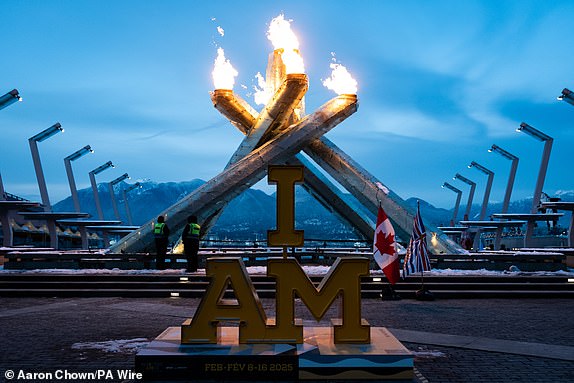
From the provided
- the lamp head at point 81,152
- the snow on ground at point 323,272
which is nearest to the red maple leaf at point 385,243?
the snow on ground at point 323,272

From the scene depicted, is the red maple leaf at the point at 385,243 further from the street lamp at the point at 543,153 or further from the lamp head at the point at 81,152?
the lamp head at the point at 81,152

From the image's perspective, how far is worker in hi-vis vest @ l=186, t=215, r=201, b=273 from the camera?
19.0 meters

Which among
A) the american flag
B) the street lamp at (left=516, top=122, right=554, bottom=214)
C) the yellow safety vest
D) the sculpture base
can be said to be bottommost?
the sculpture base

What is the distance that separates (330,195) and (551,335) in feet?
62.1

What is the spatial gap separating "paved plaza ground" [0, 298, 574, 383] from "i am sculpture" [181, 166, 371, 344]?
113cm

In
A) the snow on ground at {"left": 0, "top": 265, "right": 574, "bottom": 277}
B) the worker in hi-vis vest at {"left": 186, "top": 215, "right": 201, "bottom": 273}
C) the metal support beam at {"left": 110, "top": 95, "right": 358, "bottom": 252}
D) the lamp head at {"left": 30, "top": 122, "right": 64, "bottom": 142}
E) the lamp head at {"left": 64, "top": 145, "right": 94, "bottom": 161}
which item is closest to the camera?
the snow on ground at {"left": 0, "top": 265, "right": 574, "bottom": 277}

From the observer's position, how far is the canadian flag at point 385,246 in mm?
12703

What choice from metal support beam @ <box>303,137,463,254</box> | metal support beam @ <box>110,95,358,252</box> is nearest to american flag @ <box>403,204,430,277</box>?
metal support beam @ <box>303,137,463,254</box>

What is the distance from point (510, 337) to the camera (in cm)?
995

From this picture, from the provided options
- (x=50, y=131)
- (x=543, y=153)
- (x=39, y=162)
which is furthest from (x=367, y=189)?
(x=39, y=162)

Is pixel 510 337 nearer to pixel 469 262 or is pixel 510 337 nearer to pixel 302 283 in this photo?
pixel 302 283

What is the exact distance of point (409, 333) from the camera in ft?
34.0

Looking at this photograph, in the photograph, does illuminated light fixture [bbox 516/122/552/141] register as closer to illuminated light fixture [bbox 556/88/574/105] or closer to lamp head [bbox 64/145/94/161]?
illuminated light fixture [bbox 556/88/574/105]

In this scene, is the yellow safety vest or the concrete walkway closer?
the concrete walkway
